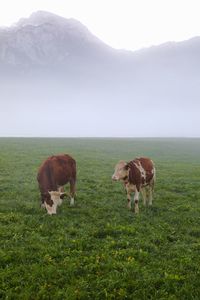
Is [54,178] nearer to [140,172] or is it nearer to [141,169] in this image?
[140,172]

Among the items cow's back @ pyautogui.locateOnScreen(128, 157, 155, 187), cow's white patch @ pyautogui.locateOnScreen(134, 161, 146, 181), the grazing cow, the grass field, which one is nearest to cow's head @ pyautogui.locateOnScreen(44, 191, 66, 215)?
the grazing cow

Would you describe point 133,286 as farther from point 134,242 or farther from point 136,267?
point 134,242

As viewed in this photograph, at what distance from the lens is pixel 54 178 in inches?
754

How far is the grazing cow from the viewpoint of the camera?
18016 millimetres

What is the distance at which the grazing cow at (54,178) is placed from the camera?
59.1ft

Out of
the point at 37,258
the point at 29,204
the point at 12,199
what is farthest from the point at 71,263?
the point at 12,199

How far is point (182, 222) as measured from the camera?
18.0 m

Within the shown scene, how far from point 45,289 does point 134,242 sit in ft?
15.5

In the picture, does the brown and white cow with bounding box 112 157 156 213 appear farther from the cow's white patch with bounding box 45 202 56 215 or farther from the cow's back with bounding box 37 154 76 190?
the cow's white patch with bounding box 45 202 56 215

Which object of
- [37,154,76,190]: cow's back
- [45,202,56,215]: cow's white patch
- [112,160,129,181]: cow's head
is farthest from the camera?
[112,160,129,181]: cow's head

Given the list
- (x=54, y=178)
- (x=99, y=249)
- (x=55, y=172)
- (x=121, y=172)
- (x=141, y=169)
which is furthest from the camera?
(x=141, y=169)

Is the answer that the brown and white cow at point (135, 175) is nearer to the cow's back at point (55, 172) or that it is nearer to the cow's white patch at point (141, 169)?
the cow's white patch at point (141, 169)

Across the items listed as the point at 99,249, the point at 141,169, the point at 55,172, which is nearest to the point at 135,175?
the point at 141,169

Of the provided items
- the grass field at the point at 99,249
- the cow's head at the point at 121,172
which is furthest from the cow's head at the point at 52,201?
the cow's head at the point at 121,172
